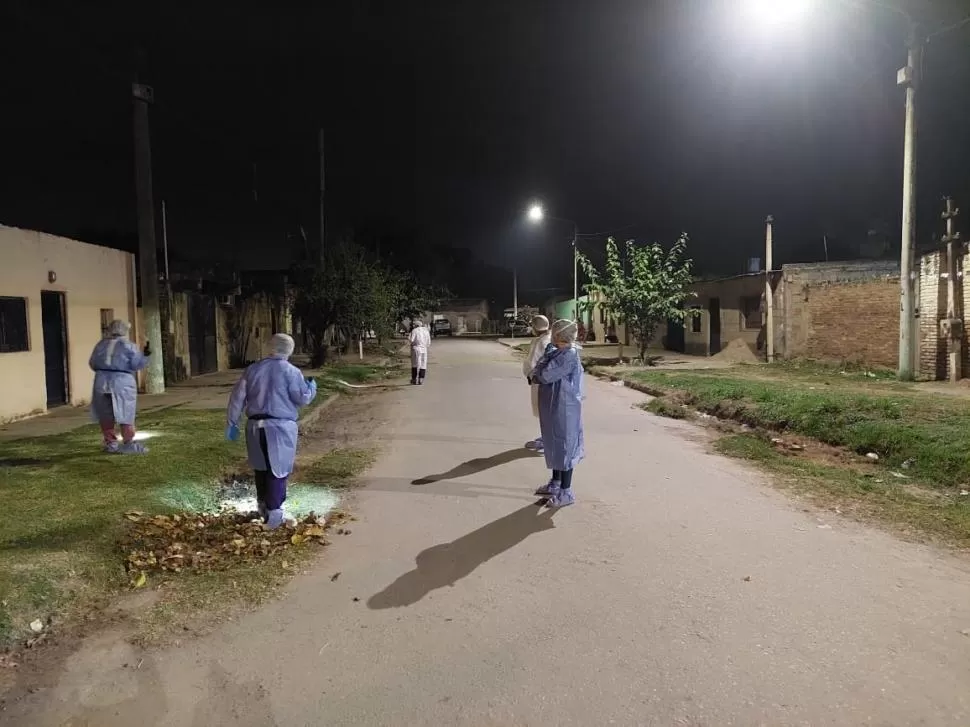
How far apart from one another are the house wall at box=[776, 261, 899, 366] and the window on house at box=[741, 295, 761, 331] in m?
2.18

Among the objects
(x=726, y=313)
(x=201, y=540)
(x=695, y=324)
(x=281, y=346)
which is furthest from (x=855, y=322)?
(x=201, y=540)

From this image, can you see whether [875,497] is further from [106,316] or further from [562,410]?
[106,316]

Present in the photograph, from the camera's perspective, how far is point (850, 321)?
64.1 ft

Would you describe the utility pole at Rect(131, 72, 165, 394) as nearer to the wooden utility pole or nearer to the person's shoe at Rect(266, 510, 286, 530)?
the person's shoe at Rect(266, 510, 286, 530)

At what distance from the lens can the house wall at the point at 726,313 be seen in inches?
953

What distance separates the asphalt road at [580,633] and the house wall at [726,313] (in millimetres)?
18808

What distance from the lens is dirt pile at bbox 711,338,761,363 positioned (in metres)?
23.8

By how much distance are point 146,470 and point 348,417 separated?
18.0 feet

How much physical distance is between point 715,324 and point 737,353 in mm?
3160

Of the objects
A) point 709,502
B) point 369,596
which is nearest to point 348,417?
point 709,502

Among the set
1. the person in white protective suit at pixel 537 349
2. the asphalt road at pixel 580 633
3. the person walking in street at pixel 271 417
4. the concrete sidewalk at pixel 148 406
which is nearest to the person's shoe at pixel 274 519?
the person walking in street at pixel 271 417

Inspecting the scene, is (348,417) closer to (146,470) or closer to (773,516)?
(146,470)

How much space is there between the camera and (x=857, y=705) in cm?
313

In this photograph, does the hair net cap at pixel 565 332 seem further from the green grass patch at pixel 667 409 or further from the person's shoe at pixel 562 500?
the green grass patch at pixel 667 409
